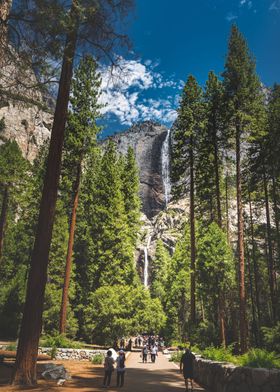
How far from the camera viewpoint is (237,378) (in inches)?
347

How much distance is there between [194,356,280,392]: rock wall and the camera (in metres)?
7.47

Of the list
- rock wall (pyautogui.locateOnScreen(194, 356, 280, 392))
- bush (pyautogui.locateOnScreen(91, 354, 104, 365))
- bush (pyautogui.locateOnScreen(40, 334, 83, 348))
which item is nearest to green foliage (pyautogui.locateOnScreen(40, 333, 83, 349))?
bush (pyautogui.locateOnScreen(40, 334, 83, 348))

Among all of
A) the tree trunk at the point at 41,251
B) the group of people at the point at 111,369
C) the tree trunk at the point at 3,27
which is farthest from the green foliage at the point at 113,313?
the tree trunk at the point at 3,27

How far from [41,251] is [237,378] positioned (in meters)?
6.17

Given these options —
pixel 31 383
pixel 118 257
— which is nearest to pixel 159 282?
pixel 118 257

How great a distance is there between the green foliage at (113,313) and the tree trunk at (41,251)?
1572cm

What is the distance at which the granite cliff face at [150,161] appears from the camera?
9956 cm

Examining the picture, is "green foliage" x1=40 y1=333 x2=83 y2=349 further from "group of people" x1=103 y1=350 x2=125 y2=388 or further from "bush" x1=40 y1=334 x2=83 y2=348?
"group of people" x1=103 y1=350 x2=125 y2=388

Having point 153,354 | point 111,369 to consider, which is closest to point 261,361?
point 111,369

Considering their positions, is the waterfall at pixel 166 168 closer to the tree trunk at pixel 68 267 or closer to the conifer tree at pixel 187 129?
the conifer tree at pixel 187 129

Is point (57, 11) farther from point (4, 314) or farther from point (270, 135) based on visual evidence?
point (4, 314)

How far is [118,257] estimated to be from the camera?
96.8ft

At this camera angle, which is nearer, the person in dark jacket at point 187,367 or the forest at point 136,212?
the person in dark jacket at point 187,367

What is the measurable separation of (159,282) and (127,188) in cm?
3504
